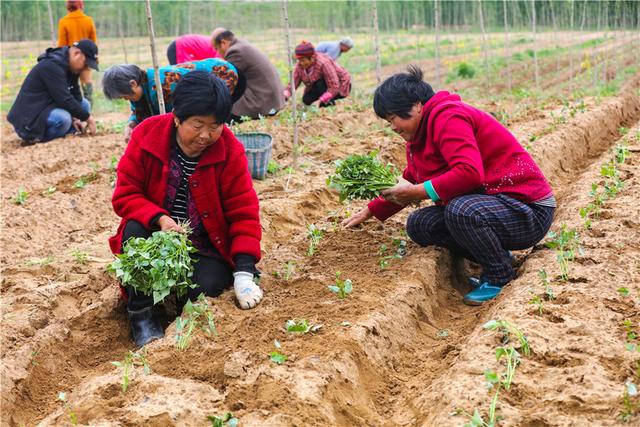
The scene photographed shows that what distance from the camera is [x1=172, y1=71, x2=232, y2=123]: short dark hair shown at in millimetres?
3197

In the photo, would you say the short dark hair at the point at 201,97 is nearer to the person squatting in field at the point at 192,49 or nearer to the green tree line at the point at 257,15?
the person squatting in field at the point at 192,49

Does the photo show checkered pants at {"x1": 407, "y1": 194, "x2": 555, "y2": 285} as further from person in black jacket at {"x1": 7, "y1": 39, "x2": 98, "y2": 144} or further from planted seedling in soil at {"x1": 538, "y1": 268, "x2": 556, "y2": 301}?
person in black jacket at {"x1": 7, "y1": 39, "x2": 98, "y2": 144}

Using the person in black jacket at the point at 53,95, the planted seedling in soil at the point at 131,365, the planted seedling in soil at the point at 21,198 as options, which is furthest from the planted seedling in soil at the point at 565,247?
the person in black jacket at the point at 53,95

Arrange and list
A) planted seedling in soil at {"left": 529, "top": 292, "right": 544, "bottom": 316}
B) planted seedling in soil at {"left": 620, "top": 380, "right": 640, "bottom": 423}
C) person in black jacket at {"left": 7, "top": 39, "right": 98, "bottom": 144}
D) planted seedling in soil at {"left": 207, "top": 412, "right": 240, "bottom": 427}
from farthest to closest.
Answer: person in black jacket at {"left": 7, "top": 39, "right": 98, "bottom": 144} < planted seedling in soil at {"left": 529, "top": 292, "right": 544, "bottom": 316} < planted seedling in soil at {"left": 207, "top": 412, "right": 240, "bottom": 427} < planted seedling in soil at {"left": 620, "top": 380, "right": 640, "bottom": 423}

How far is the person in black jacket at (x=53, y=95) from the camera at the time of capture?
7.77 metres

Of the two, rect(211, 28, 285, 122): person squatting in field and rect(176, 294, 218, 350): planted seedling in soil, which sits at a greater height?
rect(211, 28, 285, 122): person squatting in field

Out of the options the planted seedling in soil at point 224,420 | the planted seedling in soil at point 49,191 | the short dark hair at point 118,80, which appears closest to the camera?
the planted seedling in soil at point 224,420

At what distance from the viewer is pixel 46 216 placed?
534cm

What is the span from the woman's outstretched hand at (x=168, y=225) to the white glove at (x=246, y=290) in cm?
37

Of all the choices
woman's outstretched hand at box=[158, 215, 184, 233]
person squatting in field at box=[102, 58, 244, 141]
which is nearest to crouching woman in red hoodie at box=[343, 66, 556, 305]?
woman's outstretched hand at box=[158, 215, 184, 233]

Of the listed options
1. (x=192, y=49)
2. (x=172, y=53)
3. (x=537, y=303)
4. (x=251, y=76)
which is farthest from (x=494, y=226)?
(x=172, y=53)

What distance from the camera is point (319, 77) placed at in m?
9.70

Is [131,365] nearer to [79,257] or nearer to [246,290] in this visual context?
[246,290]

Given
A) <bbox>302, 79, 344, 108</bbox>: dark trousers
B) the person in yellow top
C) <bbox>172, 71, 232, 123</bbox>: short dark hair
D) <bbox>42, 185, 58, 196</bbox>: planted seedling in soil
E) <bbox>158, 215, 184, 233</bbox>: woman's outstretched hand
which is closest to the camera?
<bbox>172, 71, 232, 123</bbox>: short dark hair
